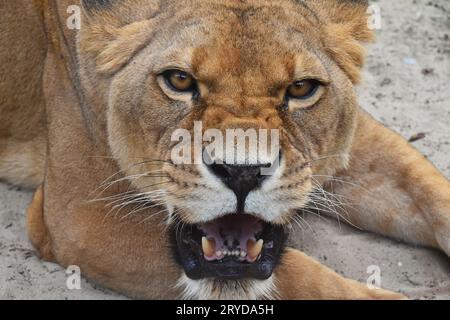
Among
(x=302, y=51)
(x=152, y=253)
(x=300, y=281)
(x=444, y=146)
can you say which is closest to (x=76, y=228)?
(x=152, y=253)

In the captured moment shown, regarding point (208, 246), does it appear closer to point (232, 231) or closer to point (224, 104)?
point (232, 231)

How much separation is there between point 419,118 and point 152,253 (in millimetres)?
1881

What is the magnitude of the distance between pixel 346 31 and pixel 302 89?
1.48ft

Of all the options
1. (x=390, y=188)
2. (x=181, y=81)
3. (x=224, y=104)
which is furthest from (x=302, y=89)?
(x=390, y=188)

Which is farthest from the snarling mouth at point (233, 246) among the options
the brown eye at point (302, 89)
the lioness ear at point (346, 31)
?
the lioness ear at point (346, 31)

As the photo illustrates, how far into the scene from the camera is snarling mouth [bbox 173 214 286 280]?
9.38 feet

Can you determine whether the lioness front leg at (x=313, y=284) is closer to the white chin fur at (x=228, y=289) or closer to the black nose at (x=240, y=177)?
the white chin fur at (x=228, y=289)

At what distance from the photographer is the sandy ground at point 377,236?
11.5 ft

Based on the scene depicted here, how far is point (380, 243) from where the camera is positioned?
12.5 ft

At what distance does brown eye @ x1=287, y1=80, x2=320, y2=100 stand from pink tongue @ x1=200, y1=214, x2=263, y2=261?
17.3 inches

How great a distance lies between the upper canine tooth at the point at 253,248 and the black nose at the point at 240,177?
26 cm

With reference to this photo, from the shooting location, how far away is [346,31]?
3.31 metres

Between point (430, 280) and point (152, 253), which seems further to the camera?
point (430, 280)

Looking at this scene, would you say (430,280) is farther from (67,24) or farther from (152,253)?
(67,24)
